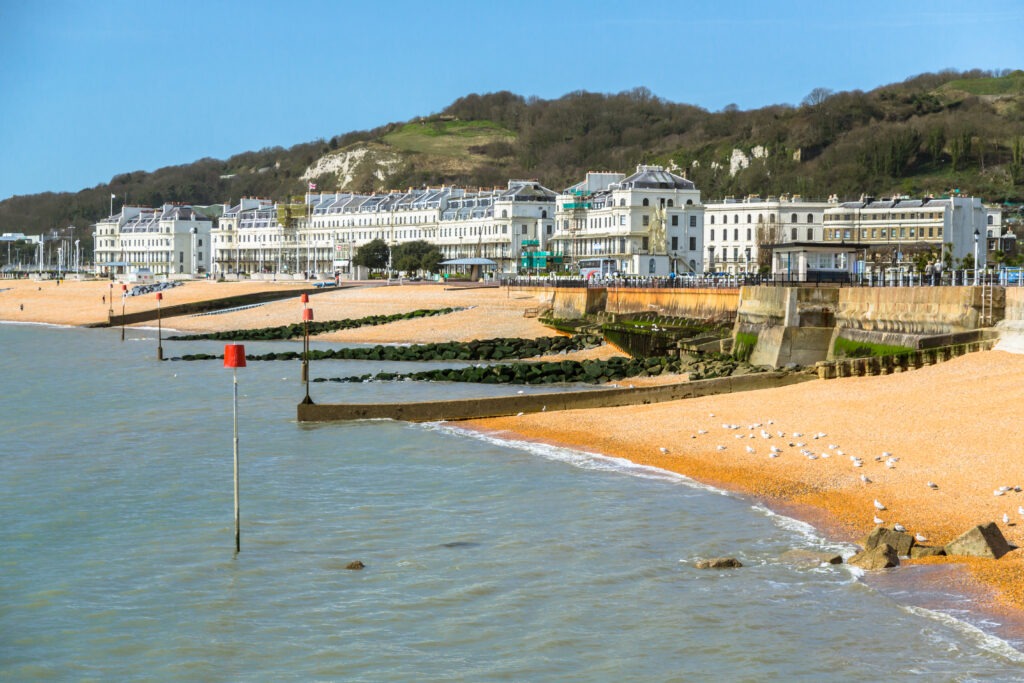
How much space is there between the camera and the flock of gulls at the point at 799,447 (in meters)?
16.5

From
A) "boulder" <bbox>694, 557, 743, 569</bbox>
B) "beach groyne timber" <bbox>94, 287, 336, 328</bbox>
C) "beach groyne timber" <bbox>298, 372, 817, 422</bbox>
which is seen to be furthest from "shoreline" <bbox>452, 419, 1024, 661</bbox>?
"beach groyne timber" <bbox>94, 287, 336, 328</bbox>

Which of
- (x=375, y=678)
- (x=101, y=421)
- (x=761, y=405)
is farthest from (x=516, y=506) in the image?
(x=101, y=421)

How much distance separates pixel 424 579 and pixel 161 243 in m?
169

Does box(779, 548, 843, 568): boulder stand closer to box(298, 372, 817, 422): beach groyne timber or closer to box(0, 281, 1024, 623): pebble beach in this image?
box(0, 281, 1024, 623): pebble beach

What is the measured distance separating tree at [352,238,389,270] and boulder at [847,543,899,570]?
115 metres

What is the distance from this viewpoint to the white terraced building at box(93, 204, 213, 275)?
17325 cm

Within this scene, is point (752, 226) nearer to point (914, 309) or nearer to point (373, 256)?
point (373, 256)

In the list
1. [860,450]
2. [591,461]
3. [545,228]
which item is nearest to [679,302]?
[591,461]

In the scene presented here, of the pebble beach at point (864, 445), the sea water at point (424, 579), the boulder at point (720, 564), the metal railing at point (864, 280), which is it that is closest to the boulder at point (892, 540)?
the pebble beach at point (864, 445)

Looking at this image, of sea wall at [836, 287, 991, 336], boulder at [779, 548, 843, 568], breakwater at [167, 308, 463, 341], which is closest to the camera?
boulder at [779, 548, 843, 568]

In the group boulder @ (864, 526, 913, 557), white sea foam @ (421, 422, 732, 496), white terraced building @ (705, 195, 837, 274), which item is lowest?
white sea foam @ (421, 422, 732, 496)

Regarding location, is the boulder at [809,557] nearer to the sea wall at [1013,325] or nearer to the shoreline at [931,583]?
the shoreline at [931,583]

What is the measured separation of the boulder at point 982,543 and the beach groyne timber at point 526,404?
13.3 meters

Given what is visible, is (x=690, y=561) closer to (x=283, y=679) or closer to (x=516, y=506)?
Result: (x=516, y=506)
